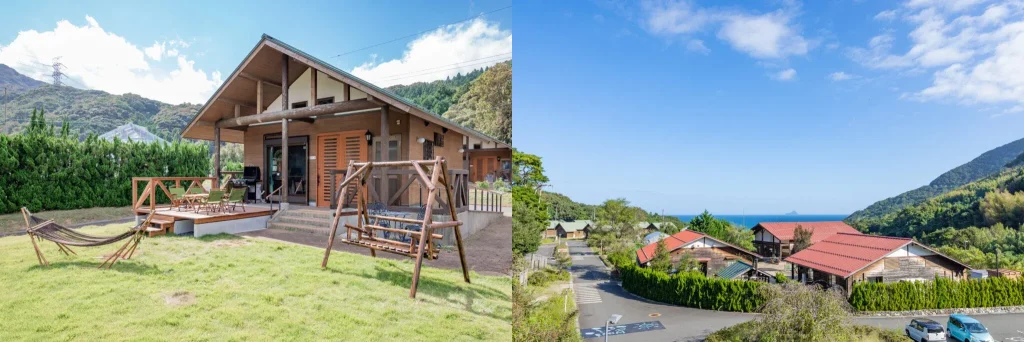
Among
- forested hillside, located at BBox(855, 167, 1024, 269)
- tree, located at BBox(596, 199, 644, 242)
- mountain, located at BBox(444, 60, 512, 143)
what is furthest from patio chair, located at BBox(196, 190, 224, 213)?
forested hillside, located at BBox(855, 167, 1024, 269)

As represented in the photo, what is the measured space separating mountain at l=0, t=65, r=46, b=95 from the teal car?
5.80m

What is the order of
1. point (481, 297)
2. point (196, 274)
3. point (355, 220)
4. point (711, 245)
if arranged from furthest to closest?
1. point (711, 245)
2. point (355, 220)
3. point (481, 297)
4. point (196, 274)

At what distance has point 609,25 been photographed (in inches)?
150

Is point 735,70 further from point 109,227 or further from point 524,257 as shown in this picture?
point 109,227

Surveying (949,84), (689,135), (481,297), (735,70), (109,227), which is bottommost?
(481,297)

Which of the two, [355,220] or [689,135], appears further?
[689,135]

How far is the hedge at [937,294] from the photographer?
3705mm

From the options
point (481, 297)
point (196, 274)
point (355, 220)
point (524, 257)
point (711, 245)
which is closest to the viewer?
point (196, 274)

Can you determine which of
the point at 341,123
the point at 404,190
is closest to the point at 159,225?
the point at 404,190

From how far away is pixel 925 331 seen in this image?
3629mm

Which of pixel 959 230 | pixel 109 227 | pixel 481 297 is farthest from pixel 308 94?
pixel 959 230

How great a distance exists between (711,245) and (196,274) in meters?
6.55

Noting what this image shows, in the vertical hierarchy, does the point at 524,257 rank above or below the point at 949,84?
below

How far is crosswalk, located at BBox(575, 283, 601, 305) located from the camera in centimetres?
577
